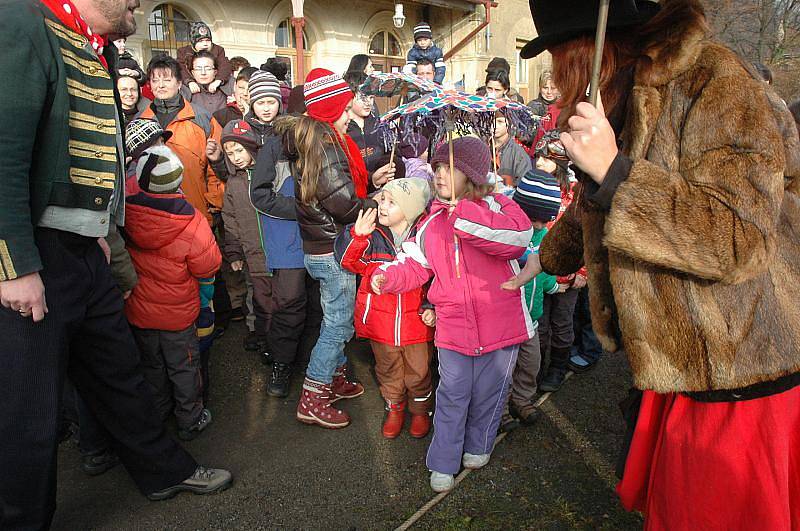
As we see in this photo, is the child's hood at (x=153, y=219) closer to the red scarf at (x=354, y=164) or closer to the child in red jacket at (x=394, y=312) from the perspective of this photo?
the child in red jacket at (x=394, y=312)

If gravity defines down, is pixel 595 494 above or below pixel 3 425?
below

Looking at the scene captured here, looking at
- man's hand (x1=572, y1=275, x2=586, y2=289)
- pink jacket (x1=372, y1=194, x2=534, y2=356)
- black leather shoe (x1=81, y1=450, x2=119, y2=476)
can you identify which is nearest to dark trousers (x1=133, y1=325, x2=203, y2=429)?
black leather shoe (x1=81, y1=450, x2=119, y2=476)

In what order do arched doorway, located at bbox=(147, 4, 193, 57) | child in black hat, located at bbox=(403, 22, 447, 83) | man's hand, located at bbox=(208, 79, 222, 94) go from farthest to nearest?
arched doorway, located at bbox=(147, 4, 193, 57), child in black hat, located at bbox=(403, 22, 447, 83), man's hand, located at bbox=(208, 79, 222, 94)

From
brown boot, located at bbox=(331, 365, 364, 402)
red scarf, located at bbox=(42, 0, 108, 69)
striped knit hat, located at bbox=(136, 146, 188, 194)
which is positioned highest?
red scarf, located at bbox=(42, 0, 108, 69)

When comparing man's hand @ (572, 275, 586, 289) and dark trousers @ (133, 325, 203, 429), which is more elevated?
man's hand @ (572, 275, 586, 289)

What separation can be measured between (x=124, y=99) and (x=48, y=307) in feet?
10.2

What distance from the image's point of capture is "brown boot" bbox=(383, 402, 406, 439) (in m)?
3.30

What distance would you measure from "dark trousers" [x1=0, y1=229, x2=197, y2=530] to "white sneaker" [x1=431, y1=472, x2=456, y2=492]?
1447mm

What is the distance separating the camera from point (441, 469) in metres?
2.83

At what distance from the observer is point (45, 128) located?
73.7 inches

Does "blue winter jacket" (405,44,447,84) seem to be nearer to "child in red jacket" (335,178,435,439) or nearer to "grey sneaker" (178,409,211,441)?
"child in red jacket" (335,178,435,439)

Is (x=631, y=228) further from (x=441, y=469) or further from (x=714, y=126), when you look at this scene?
(x=441, y=469)

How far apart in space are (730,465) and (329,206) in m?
2.48

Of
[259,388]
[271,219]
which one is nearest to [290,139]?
[271,219]
